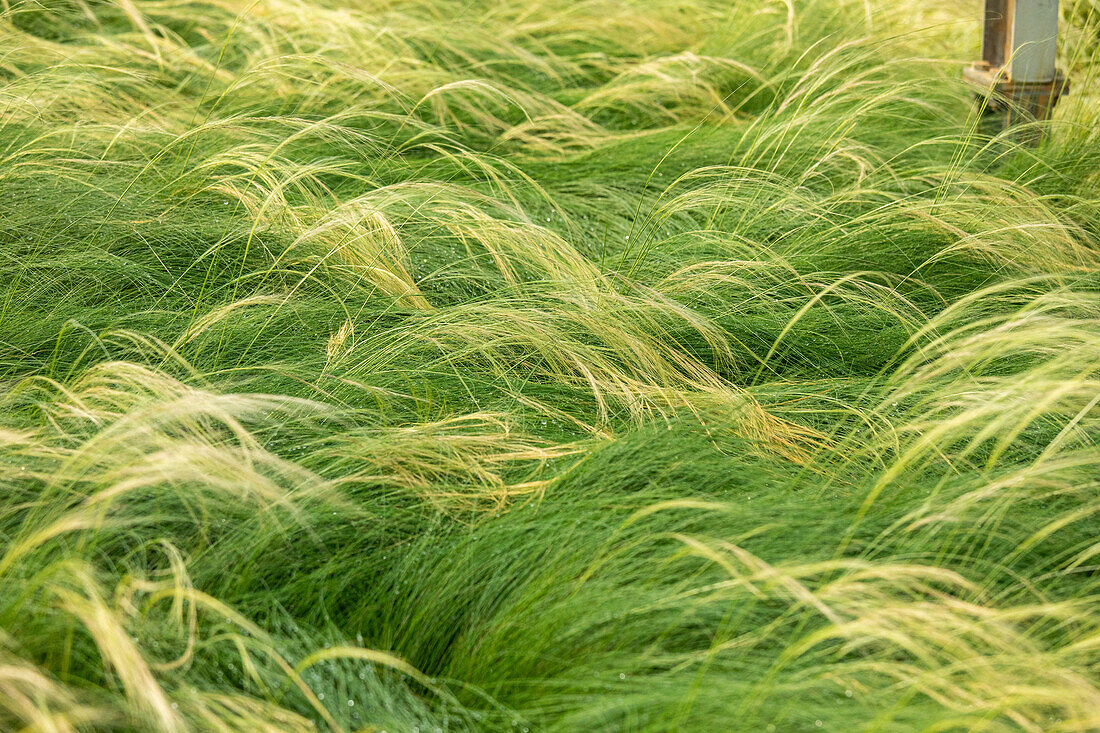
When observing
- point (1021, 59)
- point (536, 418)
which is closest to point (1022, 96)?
point (1021, 59)

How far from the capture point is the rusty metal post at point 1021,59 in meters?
2.82

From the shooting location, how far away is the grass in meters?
1.27

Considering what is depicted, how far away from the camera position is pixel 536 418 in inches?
72.2

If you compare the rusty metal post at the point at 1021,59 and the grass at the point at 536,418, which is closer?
the grass at the point at 536,418

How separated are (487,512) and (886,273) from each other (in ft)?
3.77

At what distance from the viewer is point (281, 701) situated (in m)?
1.26

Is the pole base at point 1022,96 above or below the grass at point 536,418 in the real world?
above

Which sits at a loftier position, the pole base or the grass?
the pole base

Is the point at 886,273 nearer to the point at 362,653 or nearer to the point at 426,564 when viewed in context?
the point at 426,564

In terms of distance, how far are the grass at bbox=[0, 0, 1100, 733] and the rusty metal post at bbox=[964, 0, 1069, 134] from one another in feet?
0.31

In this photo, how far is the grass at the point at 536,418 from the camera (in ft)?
4.16

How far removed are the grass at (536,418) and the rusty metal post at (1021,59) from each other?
0.31ft

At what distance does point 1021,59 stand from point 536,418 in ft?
6.48

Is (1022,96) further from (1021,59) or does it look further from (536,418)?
(536,418)
